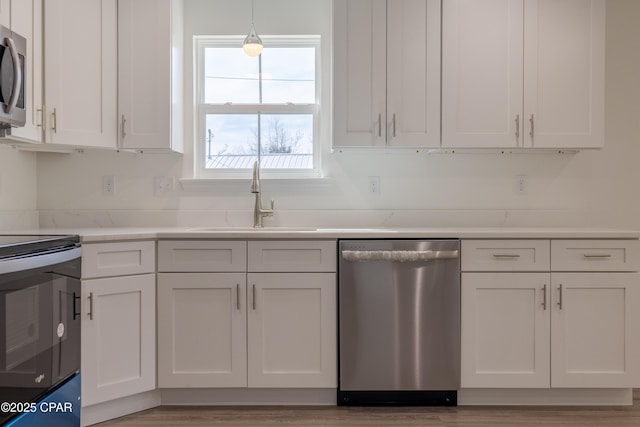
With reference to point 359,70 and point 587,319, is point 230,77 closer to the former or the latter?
point 359,70

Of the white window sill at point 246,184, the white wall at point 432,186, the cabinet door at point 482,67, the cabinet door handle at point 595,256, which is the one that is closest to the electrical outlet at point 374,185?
the white wall at point 432,186

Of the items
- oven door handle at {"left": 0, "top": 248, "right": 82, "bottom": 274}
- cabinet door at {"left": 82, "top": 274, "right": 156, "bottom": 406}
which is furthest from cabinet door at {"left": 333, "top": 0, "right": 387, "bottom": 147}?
oven door handle at {"left": 0, "top": 248, "right": 82, "bottom": 274}

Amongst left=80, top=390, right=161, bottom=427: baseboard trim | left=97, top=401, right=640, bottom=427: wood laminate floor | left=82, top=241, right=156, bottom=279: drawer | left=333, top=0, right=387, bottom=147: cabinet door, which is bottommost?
left=97, top=401, right=640, bottom=427: wood laminate floor

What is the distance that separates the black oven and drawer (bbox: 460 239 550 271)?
189cm

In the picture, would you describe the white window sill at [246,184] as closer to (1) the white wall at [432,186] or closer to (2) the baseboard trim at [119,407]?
(1) the white wall at [432,186]

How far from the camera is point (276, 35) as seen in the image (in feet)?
9.91

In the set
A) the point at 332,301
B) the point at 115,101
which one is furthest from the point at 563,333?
the point at 115,101

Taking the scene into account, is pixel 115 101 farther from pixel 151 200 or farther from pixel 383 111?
pixel 383 111

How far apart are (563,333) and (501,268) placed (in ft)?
1.53

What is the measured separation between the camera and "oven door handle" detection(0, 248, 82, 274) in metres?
1.57

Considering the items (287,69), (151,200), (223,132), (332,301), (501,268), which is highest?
(287,69)

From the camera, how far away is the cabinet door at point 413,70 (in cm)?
265

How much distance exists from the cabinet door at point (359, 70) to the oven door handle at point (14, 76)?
153cm

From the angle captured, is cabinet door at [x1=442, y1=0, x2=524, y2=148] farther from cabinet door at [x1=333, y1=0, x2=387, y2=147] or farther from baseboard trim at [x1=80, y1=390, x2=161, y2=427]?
baseboard trim at [x1=80, y1=390, x2=161, y2=427]
